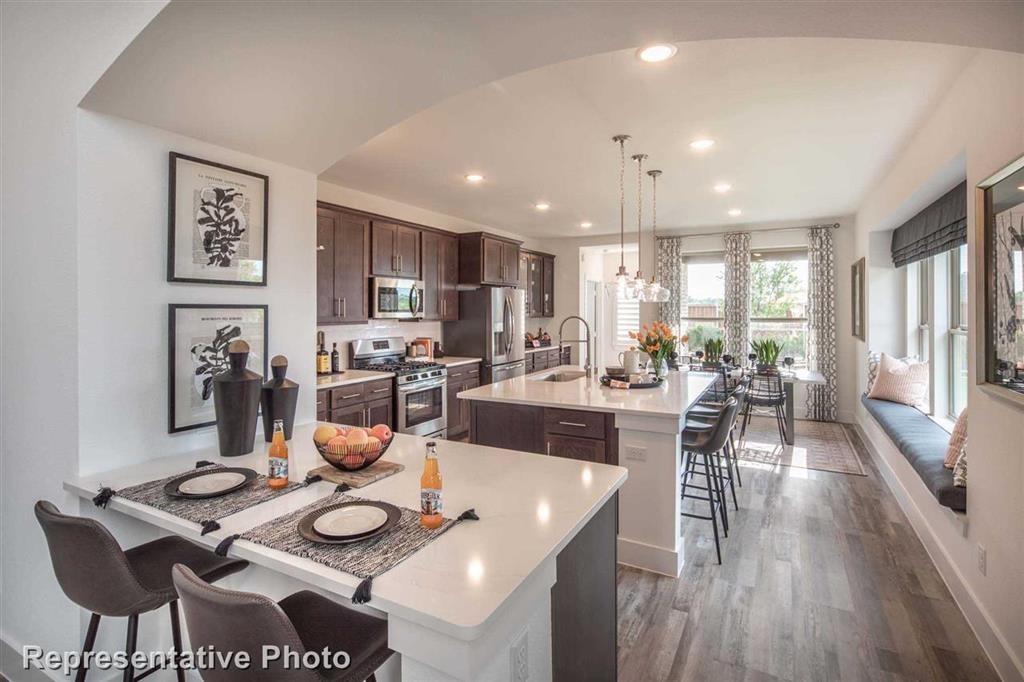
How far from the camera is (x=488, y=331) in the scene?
5914 millimetres

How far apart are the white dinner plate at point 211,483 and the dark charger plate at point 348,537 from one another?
0.39 metres

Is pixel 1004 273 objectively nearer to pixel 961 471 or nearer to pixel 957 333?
pixel 961 471

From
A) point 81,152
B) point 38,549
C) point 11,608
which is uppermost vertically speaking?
point 81,152

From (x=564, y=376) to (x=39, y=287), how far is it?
3.41m

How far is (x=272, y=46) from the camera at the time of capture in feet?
5.19

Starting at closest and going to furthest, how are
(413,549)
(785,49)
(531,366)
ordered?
1. (413,549)
2. (785,49)
3. (531,366)

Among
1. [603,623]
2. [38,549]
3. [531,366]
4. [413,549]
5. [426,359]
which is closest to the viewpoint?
[413,549]

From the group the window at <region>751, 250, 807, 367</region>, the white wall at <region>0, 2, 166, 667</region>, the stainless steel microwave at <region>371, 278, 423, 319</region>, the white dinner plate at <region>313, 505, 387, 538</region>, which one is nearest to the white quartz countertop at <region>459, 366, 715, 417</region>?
the stainless steel microwave at <region>371, 278, 423, 319</region>

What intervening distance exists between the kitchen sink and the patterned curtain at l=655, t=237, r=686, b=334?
3241 millimetres

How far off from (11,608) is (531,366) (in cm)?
563

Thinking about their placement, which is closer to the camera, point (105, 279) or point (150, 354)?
point (105, 279)

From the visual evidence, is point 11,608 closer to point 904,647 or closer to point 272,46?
point 272,46

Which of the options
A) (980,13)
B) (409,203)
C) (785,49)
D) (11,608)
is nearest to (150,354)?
(11,608)

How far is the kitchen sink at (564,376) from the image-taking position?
4305 mm
